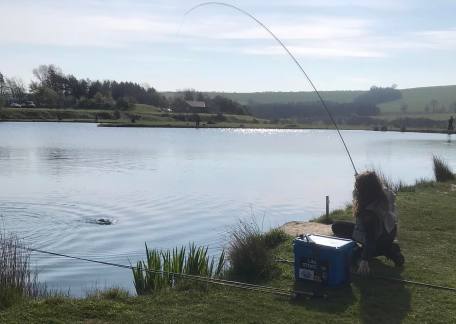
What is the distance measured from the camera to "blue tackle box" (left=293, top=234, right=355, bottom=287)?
5520 mm

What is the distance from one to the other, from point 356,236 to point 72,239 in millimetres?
5387

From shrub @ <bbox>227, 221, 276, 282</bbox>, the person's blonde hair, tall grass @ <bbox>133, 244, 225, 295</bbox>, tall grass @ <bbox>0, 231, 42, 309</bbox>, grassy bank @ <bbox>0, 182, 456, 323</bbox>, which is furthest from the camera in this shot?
shrub @ <bbox>227, 221, 276, 282</bbox>

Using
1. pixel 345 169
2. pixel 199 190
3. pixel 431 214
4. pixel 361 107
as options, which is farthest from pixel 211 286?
pixel 361 107

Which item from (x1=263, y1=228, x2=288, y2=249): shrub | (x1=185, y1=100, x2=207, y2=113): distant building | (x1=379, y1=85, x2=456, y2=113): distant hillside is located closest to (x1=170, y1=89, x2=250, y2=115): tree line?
(x1=185, y1=100, x2=207, y2=113): distant building

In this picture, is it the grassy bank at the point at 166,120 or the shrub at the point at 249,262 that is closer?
the shrub at the point at 249,262

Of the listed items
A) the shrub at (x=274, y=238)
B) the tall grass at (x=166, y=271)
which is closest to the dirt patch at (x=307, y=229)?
the shrub at (x=274, y=238)

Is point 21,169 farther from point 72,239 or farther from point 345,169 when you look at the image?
point 345,169

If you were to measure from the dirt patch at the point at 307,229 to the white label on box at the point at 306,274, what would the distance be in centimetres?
268

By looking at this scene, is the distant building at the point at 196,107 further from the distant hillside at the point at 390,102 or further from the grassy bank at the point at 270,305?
the grassy bank at the point at 270,305

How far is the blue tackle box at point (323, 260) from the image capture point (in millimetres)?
5520

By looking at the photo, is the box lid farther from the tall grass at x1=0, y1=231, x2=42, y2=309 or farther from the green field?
the green field

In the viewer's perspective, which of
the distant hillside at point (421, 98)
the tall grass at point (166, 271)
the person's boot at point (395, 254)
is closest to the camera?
the tall grass at point (166, 271)

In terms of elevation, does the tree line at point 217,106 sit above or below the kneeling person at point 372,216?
above

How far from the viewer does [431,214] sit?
10008mm
